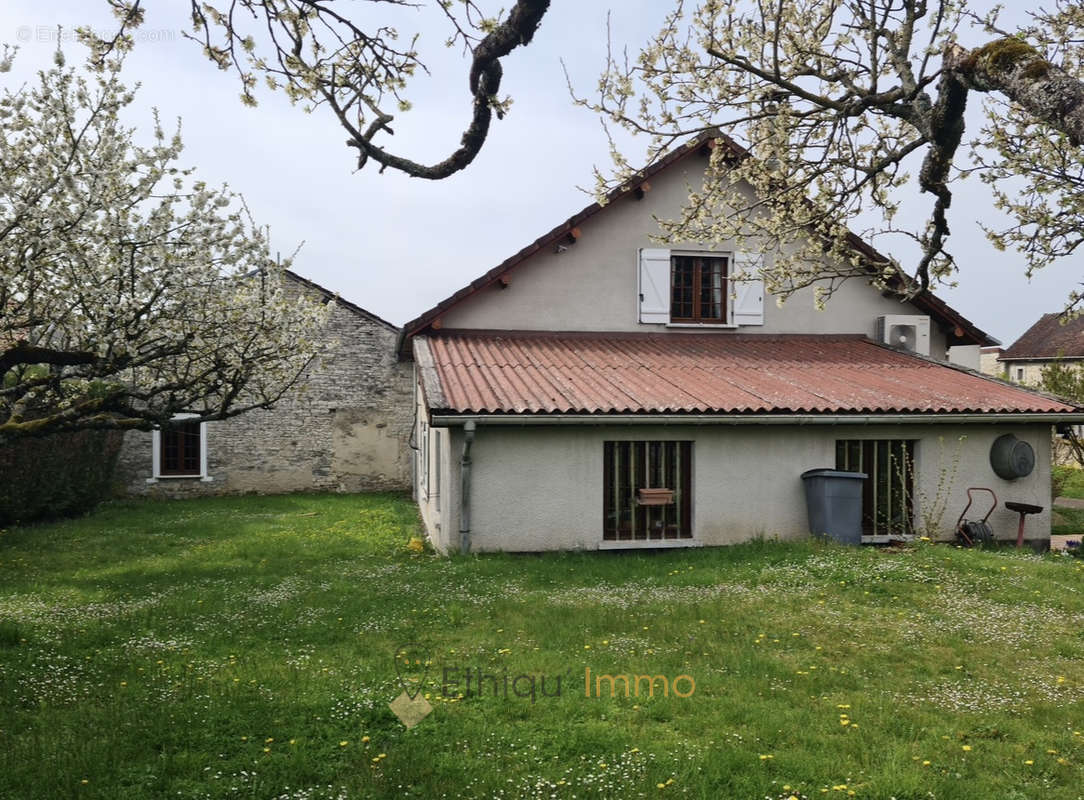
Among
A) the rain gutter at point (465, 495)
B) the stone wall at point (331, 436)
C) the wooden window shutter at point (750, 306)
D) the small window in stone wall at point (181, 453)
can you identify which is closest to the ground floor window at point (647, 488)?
the rain gutter at point (465, 495)

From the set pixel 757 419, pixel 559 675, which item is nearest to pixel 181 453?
pixel 757 419

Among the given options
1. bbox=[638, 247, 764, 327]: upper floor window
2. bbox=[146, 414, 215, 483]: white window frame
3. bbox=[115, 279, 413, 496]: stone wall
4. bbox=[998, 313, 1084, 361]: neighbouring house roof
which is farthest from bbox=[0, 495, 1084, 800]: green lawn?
bbox=[998, 313, 1084, 361]: neighbouring house roof

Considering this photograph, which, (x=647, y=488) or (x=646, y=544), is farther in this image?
(x=647, y=488)

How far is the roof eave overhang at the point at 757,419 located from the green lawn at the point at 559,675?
74.9 inches

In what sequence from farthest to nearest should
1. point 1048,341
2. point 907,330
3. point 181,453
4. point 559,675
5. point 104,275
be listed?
point 1048,341
point 181,453
point 907,330
point 104,275
point 559,675

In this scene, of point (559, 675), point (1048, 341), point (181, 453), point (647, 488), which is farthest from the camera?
point (1048, 341)

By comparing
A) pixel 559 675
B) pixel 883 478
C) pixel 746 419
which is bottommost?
pixel 559 675

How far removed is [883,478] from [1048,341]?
3519cm

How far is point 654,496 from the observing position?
11492 millimetres

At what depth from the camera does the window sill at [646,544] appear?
1148cm

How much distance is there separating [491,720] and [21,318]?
7.86 m

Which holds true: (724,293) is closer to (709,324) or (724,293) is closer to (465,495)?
(709,324)

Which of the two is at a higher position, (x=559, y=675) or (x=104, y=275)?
(x=104, y=275)

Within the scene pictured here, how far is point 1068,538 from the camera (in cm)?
1444
